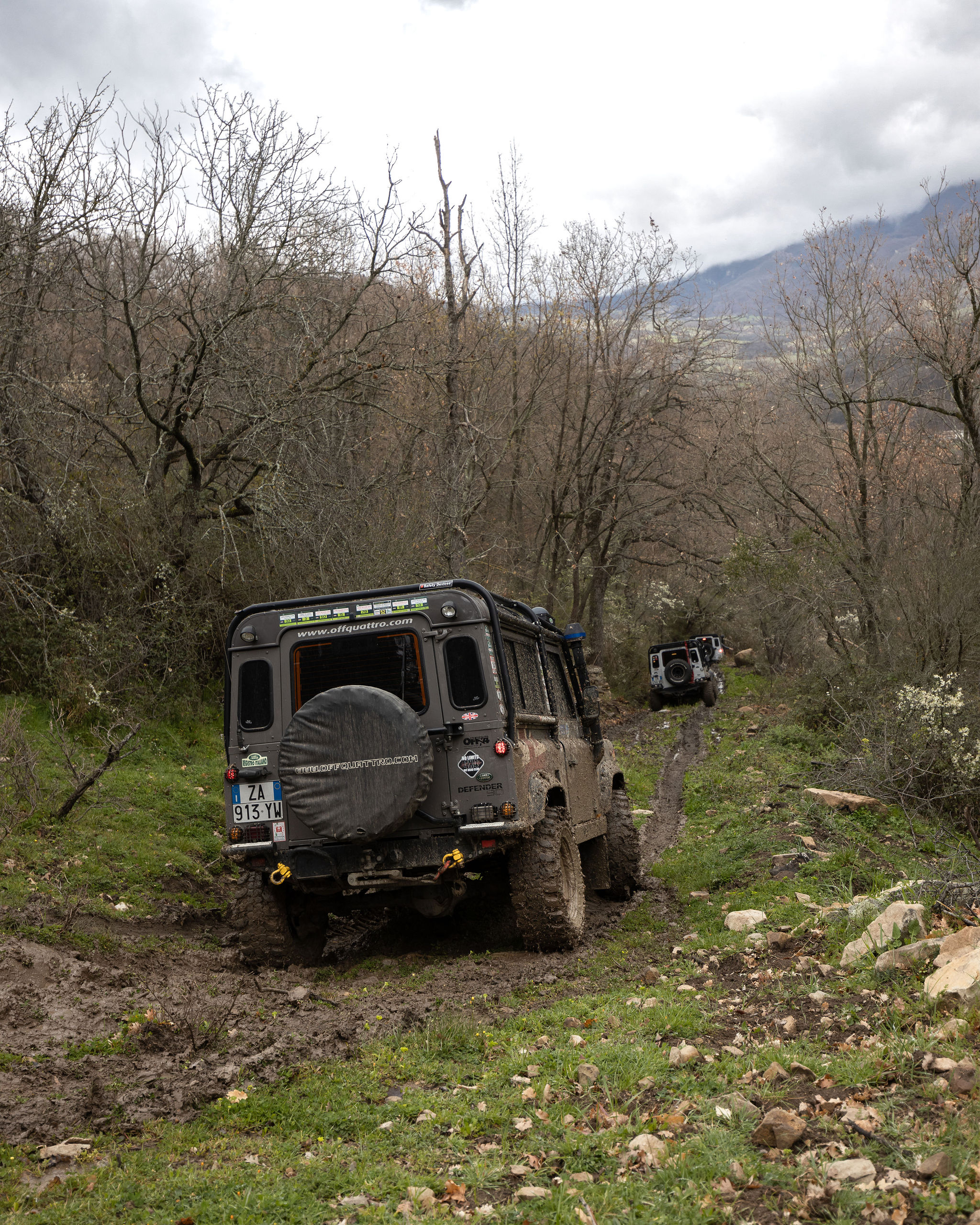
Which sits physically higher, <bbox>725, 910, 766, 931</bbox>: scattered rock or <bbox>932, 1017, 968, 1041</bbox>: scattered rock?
<bbox>932, 1017, 968, 1041</bbox>: scattered rock

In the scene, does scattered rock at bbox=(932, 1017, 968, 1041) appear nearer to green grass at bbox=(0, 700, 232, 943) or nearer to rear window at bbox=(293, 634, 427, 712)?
rear window at bbox=(293, 634, 427, 712)

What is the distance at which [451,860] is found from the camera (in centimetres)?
669

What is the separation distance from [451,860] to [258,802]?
1507mm

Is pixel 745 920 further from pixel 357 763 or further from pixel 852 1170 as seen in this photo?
pixel 852 1170

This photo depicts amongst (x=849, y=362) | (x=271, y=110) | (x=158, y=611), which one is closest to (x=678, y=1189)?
(x=158, y=611)

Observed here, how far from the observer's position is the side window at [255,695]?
7.24 meters

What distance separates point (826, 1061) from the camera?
4.25 meters

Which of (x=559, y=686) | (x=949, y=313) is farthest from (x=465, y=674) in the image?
(x=949, y=313)

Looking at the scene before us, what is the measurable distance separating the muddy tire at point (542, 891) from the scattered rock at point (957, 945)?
8.80 ft

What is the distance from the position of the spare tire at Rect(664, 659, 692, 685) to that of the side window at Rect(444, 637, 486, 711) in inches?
896

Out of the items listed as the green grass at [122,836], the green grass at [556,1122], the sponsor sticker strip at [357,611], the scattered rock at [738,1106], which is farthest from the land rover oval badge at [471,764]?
the scattered rock at [738,1106]

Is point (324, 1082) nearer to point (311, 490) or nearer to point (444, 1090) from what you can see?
point (444, 1090)

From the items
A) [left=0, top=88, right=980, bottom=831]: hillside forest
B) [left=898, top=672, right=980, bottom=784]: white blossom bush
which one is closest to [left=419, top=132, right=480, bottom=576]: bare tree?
[left=0, top=88, right=980, bottom=831]: hillside forest

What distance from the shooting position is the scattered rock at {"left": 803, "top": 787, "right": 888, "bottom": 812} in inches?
451
